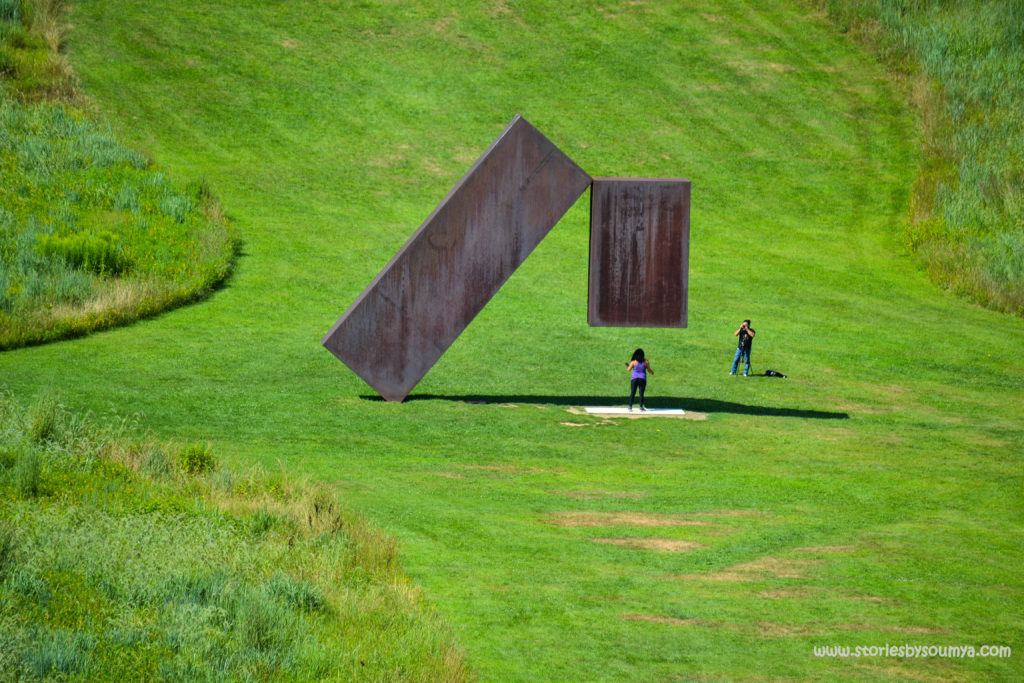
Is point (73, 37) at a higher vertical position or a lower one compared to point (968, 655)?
higher

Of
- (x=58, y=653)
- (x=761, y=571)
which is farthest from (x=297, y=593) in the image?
(x=761, y=571)

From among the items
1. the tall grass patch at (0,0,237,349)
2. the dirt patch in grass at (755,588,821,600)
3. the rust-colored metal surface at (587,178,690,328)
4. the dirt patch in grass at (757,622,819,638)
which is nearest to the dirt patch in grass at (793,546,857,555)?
the dirt patch in grass at (755,588,821,600)

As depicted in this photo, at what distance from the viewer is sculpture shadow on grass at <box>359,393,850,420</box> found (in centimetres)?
2128

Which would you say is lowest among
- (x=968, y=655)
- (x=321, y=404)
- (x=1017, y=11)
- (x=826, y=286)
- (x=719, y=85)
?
(x=968, y=655)

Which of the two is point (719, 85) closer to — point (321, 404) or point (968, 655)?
point (321, 404)

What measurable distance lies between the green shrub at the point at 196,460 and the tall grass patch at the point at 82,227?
419 inches

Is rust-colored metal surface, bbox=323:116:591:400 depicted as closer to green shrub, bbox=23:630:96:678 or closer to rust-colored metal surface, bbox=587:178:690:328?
rust-colored metal surface, bbox=587:178:690:328

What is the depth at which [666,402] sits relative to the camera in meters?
22.1

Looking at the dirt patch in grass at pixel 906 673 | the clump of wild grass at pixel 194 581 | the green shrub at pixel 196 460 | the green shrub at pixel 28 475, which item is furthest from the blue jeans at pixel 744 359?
the green shrub at pixel 28 475

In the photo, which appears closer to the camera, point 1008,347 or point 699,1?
point 1008,347

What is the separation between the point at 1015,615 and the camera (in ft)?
36.4

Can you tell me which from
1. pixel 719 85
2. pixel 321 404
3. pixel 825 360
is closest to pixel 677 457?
pixel 321 404

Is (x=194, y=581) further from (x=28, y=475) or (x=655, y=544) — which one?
(x=655, y=544)

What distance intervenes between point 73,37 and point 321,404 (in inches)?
1346
